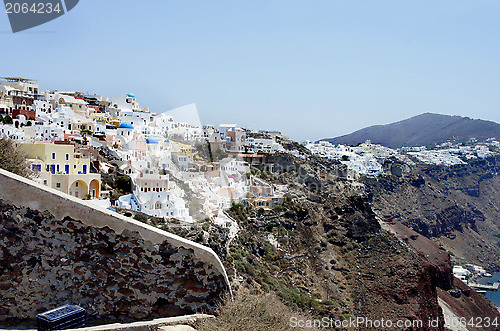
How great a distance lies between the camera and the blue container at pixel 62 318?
2551 mm

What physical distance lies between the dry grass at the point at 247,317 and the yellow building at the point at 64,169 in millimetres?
12196

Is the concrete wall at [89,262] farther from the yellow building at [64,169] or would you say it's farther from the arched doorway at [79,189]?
the arched doorway at [79,189]

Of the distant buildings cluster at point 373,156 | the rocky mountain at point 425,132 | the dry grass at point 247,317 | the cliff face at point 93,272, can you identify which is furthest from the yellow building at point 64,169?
the rocky mountain at point 425,132

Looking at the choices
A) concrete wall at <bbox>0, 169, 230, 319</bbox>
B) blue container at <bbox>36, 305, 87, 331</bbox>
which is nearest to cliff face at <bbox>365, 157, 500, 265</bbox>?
concrete wall at <bbox>0, 169, 230, 319</bbox>

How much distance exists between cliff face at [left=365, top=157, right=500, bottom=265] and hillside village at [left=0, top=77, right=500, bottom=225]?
8143 millimetres

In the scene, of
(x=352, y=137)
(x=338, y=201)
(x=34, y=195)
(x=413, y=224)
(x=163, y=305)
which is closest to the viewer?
(x=34, y=195)

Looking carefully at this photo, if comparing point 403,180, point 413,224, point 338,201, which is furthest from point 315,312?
point 403,180

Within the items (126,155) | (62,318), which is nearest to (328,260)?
(126,155)

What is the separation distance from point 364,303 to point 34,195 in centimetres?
1586

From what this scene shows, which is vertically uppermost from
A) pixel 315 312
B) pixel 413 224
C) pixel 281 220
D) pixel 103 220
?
pixel 103 220

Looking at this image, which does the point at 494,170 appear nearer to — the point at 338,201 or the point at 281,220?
the point at 338,201

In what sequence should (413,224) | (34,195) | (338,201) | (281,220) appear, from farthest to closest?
1. (413,224)
2. (338,201)
3. (281,220)
4. (34,195)

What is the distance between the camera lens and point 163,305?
2.89m

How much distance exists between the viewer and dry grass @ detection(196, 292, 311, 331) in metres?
2.75
